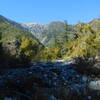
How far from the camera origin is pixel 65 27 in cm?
7000

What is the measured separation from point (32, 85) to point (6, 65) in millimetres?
4355

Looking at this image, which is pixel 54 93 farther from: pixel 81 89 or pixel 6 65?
pixel 6 65

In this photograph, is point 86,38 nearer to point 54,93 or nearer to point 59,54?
point 59,54

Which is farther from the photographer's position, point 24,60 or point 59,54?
point 59,54

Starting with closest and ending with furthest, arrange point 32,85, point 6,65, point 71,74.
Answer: point 32,85 < point 71,74 < point 6,65

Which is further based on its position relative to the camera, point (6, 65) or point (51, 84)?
point (6, 65)

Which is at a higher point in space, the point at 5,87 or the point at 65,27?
the point at 65,27

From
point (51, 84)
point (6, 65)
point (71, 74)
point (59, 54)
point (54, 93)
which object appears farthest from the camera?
point (59, 54)

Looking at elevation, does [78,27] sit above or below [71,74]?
above

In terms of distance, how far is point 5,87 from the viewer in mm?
6047

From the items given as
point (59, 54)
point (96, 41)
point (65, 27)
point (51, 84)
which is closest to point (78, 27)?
point (59, 54)

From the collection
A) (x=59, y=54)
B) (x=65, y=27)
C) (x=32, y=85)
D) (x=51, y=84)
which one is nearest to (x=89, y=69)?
(x=51, y=84)

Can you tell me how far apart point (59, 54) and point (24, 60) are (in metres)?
36.1

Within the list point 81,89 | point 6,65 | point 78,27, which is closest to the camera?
point 81,89
